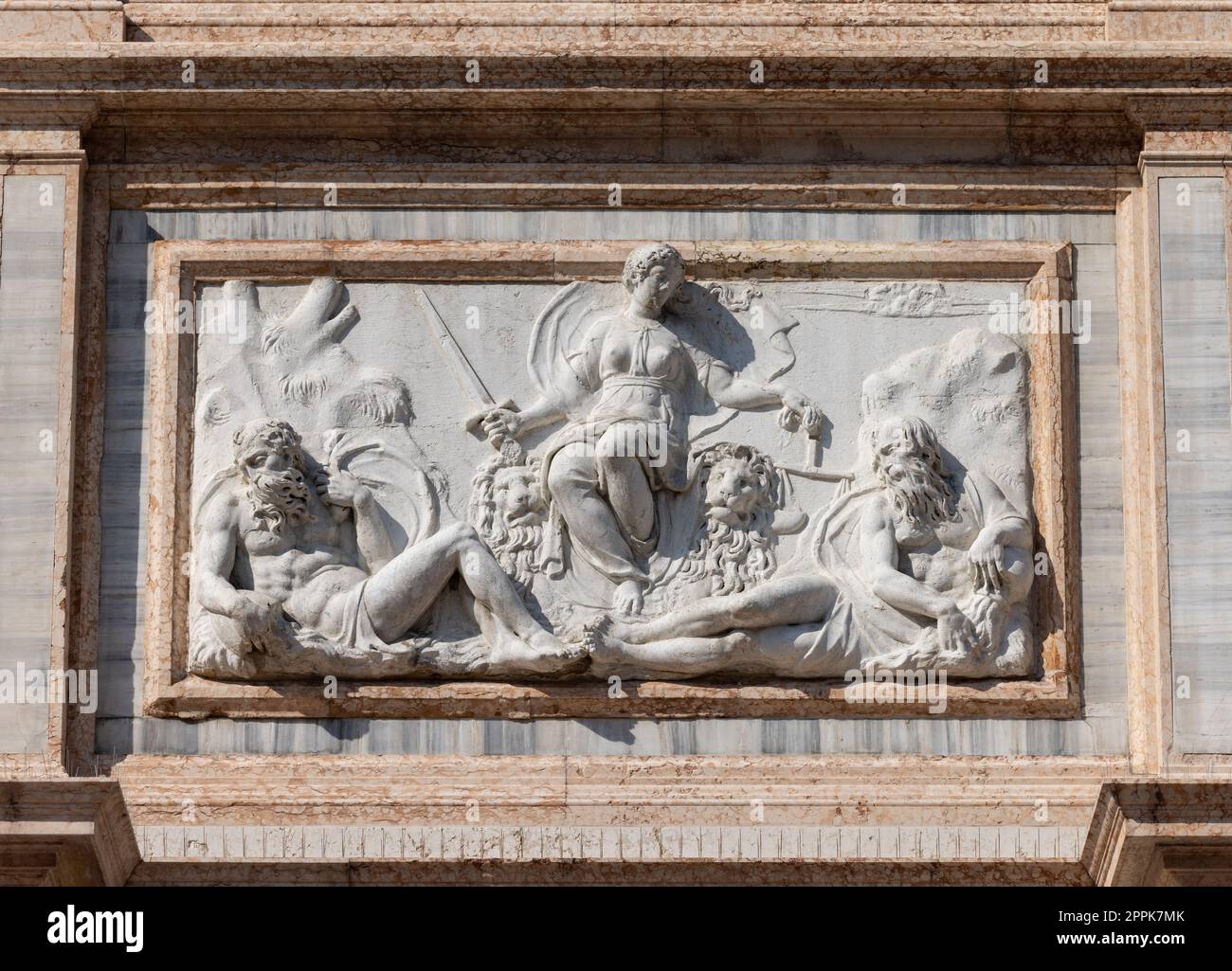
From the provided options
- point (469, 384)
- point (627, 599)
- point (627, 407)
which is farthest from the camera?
point (469, 384)

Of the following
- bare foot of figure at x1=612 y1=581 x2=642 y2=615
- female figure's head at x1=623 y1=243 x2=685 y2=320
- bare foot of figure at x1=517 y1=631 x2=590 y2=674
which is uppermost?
female figure's head at x1=623 y1=243 x2=685 y2=320

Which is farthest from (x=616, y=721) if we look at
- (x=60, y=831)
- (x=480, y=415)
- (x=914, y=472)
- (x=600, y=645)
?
(x=60, y=831)

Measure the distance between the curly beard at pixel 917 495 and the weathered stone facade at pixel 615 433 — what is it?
2 centimetres

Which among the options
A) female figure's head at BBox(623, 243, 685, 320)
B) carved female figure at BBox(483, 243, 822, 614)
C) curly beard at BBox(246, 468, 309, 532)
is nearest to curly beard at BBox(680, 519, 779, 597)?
carved female figure at BBox(483, 243, 822, 614)

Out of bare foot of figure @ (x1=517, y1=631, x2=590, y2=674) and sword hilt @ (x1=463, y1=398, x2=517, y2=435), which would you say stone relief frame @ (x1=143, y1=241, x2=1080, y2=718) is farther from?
sword hilt @ (x1=463, y1=398, x2=517, y2=435)

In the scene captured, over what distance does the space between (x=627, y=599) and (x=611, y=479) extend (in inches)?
25.7

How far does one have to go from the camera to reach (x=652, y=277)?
17891 millimetres

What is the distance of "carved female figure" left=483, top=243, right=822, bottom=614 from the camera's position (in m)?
17.6

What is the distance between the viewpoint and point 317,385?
1802 centimetres

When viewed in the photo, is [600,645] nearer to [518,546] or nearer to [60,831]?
[518,546]

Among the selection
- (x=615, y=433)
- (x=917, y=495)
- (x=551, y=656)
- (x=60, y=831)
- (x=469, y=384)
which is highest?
(x=469, y=384)
